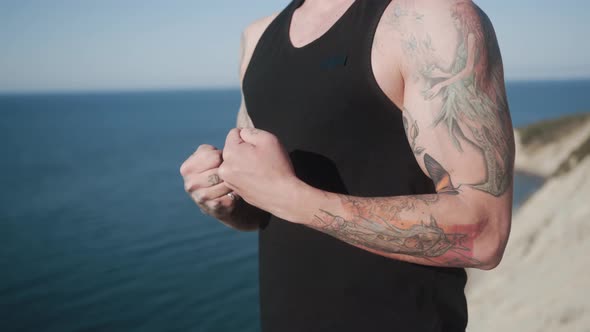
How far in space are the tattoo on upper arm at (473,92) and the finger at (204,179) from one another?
3.03 ft

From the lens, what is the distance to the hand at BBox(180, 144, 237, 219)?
77.4 inches

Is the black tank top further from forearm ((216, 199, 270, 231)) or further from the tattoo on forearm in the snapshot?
forearm ((216, 199, 270, 231))

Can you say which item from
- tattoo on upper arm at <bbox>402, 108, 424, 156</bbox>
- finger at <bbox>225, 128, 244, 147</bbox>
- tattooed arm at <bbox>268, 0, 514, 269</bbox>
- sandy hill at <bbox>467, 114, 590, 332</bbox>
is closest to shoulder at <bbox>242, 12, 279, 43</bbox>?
finger at <bbox>225, 128, 244, 147</bbox>

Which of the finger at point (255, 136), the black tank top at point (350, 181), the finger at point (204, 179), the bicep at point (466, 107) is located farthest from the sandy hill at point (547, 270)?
the finger at point (255, 136)

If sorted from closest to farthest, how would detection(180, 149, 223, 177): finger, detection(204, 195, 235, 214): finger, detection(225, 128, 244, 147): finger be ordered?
detection(225, 128, 244, 147): finger, detection(180, 149, 223, 177): finger, detection(204, 195, 235, 214): finger

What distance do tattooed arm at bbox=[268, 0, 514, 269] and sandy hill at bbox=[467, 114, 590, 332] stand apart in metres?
9.34

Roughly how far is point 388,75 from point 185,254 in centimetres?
2284

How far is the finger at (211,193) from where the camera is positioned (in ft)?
6.66

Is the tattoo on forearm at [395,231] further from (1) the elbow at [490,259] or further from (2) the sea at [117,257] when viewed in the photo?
(2) the sea at [117,257]

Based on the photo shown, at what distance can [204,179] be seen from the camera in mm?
2012

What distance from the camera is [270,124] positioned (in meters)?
2.14

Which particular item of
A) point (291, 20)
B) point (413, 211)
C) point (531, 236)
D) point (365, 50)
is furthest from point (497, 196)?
point (531, 236)

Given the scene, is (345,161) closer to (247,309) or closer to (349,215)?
(349,215)

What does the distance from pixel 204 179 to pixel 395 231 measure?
2.82 ft
